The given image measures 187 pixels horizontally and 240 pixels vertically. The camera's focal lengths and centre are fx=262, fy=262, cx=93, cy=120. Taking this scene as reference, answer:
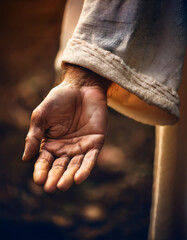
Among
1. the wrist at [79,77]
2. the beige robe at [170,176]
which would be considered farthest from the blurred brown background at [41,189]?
the wrist at [79,77]

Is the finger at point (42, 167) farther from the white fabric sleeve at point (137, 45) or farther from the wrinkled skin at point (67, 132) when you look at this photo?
the white fabric sleeve at point (137, 45)

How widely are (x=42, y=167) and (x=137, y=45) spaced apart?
32 centimetres

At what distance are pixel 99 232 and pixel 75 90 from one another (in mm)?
1263

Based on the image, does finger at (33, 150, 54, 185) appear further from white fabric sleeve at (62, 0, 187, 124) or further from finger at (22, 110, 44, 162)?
white fabric sleeve at (62, 0, 187, 124)

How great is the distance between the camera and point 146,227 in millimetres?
1584

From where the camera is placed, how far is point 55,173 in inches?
19.3

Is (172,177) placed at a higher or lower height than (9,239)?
higher

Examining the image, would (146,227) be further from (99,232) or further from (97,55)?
(97,55)

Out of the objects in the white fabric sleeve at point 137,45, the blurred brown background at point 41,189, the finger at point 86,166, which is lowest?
the blurred brown background at point 41,189

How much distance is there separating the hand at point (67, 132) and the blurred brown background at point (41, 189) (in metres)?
1.02

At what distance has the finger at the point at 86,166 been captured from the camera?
1.55 ft

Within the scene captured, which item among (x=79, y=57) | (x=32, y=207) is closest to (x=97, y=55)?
(x=79, y=57)

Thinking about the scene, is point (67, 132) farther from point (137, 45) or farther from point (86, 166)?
point (137, 45)

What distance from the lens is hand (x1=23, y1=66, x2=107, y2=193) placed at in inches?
19.7
